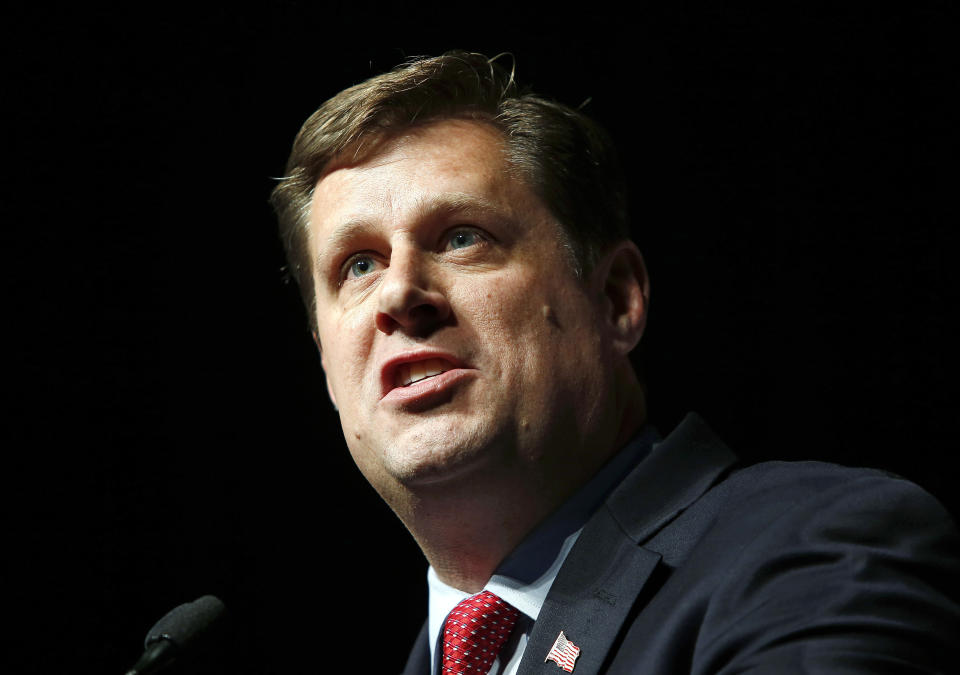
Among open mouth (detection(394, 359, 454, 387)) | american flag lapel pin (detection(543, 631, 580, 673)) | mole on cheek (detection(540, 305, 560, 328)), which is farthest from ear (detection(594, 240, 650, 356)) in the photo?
american flag lapel pin (detection(543, 631, 580, 673))

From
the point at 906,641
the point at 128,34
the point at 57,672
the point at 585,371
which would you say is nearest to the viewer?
the point at 906,641

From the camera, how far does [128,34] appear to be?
10.0ft

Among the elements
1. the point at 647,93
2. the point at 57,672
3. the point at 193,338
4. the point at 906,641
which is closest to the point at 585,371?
the point at 906,641

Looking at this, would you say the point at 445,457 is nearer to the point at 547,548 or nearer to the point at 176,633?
the point at 547,548

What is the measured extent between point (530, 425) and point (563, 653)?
0.41 metres

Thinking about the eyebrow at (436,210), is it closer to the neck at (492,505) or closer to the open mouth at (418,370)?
the open mouth at (418,370)

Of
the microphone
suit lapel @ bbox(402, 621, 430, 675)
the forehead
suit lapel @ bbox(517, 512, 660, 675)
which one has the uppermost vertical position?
the forehead

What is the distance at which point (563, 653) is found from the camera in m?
1.67

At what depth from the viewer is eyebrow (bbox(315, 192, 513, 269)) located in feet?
6.63

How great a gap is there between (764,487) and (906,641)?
44cm

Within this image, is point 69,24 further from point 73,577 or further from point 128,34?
point 73,577

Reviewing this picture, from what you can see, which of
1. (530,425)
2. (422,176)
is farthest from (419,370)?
(422,176)

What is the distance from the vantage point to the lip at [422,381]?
189cm

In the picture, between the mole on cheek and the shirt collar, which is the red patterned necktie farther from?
the mole on cheek
